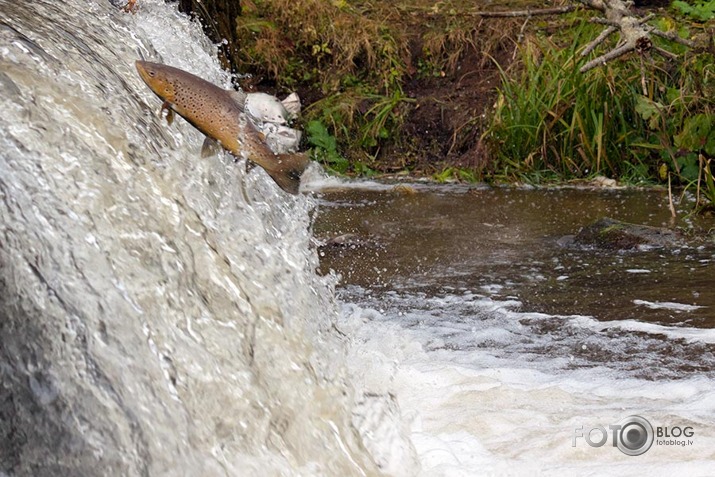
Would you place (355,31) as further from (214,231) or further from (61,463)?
(61,463)

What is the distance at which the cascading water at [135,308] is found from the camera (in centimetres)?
234

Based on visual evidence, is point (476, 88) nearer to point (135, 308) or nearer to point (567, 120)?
point (567, 120)

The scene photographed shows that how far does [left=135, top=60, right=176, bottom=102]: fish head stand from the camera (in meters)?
3.23

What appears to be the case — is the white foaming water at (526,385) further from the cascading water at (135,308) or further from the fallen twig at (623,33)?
the fallen twig at (623,33)

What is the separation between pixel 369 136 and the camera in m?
8.14

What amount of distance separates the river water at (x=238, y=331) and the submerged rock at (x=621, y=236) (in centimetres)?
35

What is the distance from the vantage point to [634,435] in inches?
122

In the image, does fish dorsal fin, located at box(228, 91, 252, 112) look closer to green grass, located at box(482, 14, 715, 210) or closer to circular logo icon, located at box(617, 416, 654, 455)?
circular logo icon, located at box(617, 416, 654, 455)

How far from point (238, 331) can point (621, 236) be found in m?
3.03

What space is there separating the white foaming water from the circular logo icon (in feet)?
0.08

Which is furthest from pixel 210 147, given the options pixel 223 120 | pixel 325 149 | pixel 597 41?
pixel 325 149

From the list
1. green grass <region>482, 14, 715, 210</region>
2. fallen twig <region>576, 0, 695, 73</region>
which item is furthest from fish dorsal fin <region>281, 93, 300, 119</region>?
fallen twig <region>576, 0, 695, 73</region>

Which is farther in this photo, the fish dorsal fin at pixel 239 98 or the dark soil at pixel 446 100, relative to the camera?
the dark soil at pixel 446 100

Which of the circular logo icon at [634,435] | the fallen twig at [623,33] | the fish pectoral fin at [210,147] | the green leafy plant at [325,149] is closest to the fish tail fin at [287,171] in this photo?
the fish pectoral fin at [210,147]
